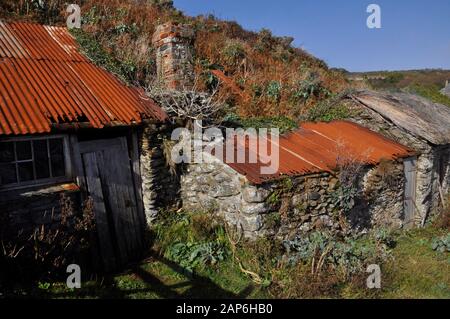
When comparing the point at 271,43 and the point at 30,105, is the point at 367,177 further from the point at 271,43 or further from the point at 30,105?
the point at 271,43

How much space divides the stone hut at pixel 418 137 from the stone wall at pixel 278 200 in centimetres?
169

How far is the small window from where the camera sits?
5977 mm

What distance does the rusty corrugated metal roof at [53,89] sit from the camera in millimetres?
6109

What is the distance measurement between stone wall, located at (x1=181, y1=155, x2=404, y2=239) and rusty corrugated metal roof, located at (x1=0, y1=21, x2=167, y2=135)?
1.68 meters

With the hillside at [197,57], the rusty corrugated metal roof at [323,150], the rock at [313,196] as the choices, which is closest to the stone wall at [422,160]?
the rusty corrugated metal roof at [323,150]

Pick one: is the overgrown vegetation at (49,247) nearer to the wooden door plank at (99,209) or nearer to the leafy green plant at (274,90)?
the wooden door plank at (99,209)

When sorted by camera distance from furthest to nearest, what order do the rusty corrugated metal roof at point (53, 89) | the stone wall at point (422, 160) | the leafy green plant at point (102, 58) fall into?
the stone wall at point (422, 160) → the leafy green plant at point (102, 58) → the rusty corrugated metal roof at point (53, 89)

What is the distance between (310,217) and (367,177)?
207 centimetres

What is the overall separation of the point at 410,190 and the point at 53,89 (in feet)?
29.2

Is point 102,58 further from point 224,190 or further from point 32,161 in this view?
point 224,190

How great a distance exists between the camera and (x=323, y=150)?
28.4 ft

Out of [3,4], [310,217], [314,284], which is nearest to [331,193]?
[310,217]

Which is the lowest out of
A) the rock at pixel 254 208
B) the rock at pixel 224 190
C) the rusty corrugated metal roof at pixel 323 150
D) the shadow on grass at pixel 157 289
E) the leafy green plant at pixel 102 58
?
the shadow on grass at pixel 157 289

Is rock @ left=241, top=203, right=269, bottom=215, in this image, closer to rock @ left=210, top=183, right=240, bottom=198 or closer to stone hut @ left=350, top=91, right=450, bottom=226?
Result: rock @ left=210, top=183, right=240, bottom=198
